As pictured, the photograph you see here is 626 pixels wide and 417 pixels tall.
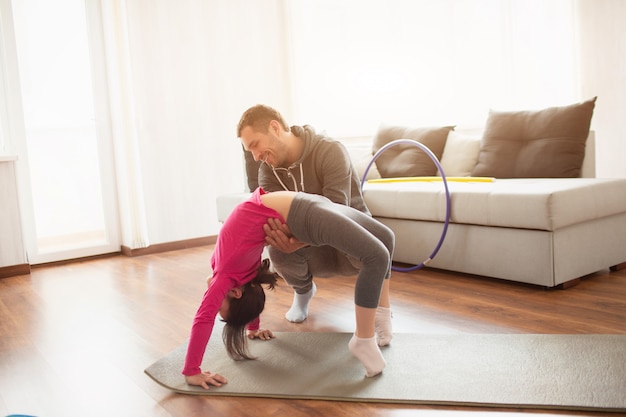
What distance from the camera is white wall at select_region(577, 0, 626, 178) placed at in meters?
3.72

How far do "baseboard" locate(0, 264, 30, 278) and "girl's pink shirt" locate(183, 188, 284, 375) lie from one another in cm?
276

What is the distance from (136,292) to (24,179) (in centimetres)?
167

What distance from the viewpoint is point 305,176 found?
2.48 m

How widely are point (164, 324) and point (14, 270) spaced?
2.06m

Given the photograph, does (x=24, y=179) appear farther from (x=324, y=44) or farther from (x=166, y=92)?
(x=324, y=44)

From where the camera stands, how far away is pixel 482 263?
9.87 ft

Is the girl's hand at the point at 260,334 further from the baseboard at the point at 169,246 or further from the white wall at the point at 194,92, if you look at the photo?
→ the white wall at the point at 194,92

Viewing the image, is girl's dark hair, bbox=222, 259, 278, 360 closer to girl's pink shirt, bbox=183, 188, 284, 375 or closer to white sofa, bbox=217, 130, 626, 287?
girl's pink shirt, bbox=183, 188, 284, 375

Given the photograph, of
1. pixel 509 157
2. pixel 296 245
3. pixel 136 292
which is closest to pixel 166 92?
pixel 136 292

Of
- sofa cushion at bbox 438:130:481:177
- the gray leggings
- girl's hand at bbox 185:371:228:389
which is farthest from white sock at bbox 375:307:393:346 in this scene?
sofa cushion at bbox 438:130:481:177

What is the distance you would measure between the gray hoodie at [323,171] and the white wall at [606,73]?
2.25 metres

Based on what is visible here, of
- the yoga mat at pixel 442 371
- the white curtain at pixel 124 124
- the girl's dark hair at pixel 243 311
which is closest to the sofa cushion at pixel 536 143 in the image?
the yoga mat at pixel 442 371

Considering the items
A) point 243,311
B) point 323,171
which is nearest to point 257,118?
point 323,171

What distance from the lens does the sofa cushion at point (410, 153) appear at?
3986mm
